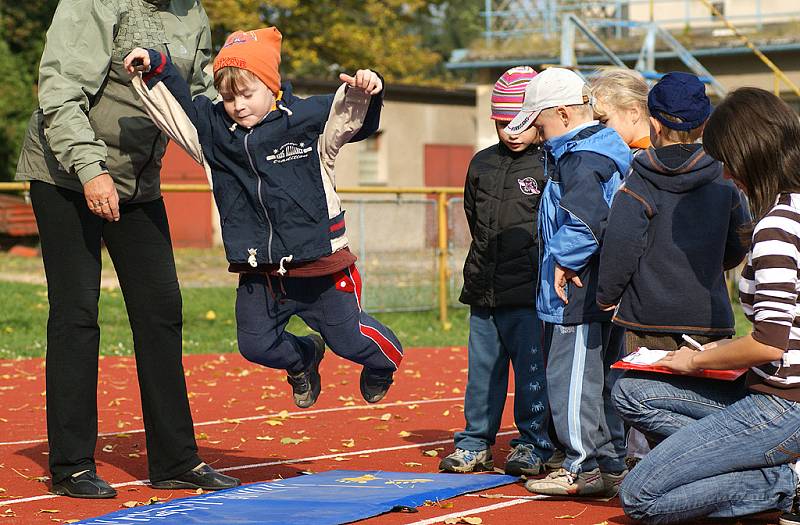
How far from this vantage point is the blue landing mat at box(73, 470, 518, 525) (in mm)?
5125

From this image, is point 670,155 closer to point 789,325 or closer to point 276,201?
point 789,325

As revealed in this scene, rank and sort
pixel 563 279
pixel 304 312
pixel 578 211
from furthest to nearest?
1. pixel 304 312
2. pixel 563 279
3. pixel 578 211

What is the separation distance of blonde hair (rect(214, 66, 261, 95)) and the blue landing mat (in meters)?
1.80

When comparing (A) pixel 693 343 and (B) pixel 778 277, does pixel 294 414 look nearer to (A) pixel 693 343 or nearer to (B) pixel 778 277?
(A) pixel 693 343

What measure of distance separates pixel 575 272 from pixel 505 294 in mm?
729

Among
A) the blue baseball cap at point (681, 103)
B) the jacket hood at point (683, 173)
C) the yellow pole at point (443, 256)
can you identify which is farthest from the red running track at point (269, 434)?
the yellow pole at point (443, 256)

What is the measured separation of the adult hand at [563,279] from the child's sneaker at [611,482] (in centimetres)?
87

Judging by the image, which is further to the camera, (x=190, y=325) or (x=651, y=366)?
(x=190, y=325)

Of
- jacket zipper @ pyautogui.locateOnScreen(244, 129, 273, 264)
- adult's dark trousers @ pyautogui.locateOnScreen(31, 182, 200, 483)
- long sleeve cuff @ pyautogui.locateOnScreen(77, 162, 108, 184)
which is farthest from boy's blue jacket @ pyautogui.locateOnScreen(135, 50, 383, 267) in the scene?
adult's dark trousers @ pyautogui.locateOnScreen(31, 182, 200, 483)

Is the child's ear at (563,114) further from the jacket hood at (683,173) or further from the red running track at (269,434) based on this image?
the red running track at (269,434)

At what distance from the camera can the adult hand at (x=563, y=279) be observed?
5.82 metres

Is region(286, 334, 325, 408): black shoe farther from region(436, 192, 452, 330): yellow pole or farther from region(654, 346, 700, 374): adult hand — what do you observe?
region(436, 192, 452, 330): yellow pole

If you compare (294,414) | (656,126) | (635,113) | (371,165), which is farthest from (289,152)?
(371,165)

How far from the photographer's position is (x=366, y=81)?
17.5 feet
